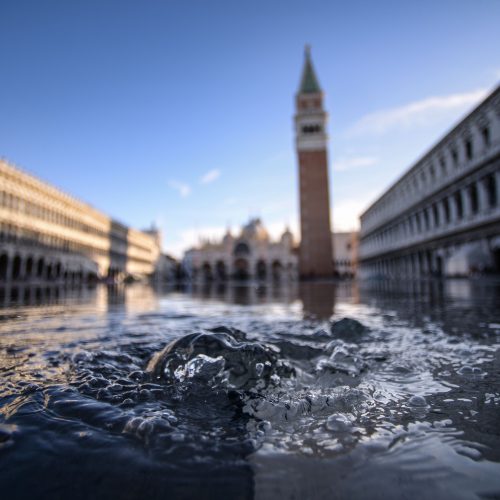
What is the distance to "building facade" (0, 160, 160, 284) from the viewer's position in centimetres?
Result: 3575

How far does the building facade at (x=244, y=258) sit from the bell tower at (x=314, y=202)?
43767mm

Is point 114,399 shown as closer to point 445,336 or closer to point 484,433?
point 484,433

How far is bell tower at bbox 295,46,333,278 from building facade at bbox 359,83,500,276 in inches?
427

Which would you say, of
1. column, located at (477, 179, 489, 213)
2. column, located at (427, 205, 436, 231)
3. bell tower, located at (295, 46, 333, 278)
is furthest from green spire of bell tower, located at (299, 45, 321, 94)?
column, located at (477, 179, 489, 213)

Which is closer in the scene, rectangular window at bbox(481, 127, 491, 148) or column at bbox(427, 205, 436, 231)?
rectangular window at bbox(481, 127, 491, 148)

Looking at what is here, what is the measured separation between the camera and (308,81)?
58094 millimetres

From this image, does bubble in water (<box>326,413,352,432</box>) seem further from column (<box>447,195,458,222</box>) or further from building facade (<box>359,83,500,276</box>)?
column (<box>447,195,458,222</box>)

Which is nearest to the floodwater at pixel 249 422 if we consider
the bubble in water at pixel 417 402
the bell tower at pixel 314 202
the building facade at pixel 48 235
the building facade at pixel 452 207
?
the bubble in water at pixel 417 402

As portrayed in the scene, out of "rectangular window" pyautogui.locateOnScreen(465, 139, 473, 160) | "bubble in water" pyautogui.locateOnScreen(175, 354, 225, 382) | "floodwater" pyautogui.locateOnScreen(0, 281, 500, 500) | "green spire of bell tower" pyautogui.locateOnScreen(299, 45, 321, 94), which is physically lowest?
"floodwater" pyautogui.locateOnScreen(0, 281, 500, 500)

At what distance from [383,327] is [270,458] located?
11.6ft

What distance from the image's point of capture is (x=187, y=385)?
2047mm

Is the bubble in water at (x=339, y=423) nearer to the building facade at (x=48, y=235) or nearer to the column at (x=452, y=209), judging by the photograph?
the column at (x=452, y=209)

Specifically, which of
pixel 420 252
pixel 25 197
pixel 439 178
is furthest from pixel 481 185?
pixel 25 197

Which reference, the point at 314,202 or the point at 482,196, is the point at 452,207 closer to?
the point at 482,196
